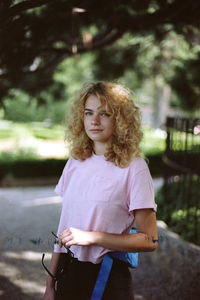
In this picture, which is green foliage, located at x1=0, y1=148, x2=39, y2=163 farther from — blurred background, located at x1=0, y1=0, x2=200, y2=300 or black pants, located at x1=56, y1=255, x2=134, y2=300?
black pants, located at x1=56, y1=255, x2=134, y2=300

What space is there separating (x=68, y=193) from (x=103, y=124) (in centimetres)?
33

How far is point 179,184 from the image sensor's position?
6988mm

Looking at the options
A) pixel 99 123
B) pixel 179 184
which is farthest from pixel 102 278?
pixel 179 184

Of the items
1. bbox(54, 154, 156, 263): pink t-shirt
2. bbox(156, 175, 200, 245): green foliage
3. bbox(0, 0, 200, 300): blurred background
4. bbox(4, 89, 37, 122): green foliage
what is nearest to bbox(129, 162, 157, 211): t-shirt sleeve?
bbox(54, 154, 156, 263): pink t-shirt

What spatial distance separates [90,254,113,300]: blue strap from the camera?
1615mm

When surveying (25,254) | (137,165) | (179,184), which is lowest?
(25,254)

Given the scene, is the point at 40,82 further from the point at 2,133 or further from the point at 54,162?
the point at 2,133

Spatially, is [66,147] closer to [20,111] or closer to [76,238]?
[76,238]

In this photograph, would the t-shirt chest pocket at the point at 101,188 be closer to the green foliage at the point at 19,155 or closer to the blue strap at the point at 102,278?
the blue strap at the point at 102,278

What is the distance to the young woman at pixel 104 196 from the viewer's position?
5.14 feet

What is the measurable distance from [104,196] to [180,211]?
16.1ft

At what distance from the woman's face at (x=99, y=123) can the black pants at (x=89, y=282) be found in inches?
20.4

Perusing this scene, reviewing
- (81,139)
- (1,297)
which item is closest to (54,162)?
(1,297)

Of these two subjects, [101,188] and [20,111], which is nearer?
[101,188]
